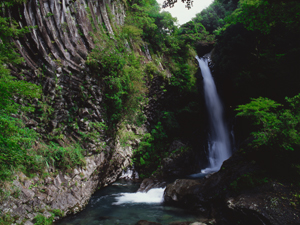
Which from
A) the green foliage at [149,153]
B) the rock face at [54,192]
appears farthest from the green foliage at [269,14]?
the rock face at [54,192]

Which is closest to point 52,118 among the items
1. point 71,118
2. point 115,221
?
point 71,118

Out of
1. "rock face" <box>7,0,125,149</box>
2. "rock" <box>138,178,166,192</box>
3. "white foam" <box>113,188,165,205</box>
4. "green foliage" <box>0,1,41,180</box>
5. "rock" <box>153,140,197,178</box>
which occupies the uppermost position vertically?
"rock face" <box>7,0,125,149</box>

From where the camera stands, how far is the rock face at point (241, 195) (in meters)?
4.70

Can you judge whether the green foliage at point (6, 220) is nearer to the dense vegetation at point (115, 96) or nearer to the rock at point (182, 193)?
the dense vegetation at point (115, 96)

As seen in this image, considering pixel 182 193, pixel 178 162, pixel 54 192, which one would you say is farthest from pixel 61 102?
pixel 178 162

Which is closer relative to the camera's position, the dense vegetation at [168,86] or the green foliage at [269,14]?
the dense vegetation at [168,86]

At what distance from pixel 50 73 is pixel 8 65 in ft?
4.26

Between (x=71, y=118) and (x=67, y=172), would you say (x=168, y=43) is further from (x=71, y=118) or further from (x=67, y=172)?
(x=67, y=172)

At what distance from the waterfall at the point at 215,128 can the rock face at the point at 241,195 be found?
6888 millimetres

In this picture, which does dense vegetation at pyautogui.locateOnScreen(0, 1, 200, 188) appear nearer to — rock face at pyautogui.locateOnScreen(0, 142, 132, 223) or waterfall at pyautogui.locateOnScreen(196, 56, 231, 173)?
rock face at pyautogui.locateOnScreen(0, 142, 132, 223)

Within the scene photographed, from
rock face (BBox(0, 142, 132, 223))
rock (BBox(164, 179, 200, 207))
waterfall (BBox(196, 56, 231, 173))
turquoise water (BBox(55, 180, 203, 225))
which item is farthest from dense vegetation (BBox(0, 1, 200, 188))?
rock (BBox(164, 179, 200, 207))

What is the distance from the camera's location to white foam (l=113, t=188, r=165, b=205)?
750 cm

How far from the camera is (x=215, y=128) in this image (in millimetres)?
16125

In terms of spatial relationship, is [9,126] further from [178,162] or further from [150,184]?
[178,162]
